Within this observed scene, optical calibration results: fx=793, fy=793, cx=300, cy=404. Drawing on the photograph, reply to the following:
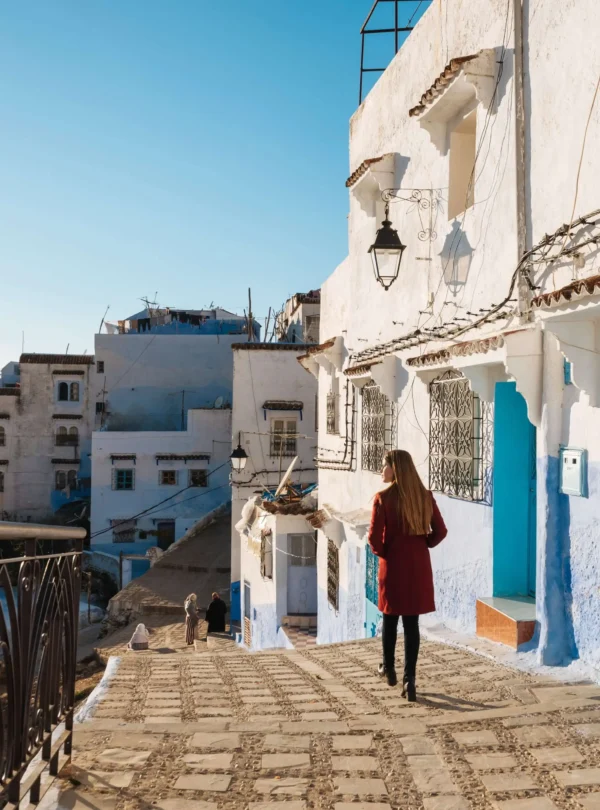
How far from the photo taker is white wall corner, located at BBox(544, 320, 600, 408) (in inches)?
216

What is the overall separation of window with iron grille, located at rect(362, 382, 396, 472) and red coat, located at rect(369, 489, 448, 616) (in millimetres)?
5065

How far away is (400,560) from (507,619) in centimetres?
168

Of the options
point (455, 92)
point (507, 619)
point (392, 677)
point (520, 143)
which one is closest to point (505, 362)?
point (520, 143)

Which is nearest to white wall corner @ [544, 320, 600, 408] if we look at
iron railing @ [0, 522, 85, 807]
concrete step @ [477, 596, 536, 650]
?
concrete step @ [477, 596, 536, 650]

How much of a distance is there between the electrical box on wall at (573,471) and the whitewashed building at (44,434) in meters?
34.7

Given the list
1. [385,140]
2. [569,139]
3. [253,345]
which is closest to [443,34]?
[385,140]

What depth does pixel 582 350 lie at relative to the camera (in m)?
5.52

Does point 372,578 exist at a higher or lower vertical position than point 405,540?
lower

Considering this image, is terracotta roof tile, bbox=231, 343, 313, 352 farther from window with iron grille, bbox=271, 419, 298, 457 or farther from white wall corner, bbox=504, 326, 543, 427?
white wall corner, bbox=504, 326, 543, 427

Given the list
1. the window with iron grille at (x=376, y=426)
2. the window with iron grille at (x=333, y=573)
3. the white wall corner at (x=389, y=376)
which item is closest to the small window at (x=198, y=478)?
the window with iron grille at (x=333, y=573)

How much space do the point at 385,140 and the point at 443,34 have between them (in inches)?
94.2

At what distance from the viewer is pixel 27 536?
2885 millimetres

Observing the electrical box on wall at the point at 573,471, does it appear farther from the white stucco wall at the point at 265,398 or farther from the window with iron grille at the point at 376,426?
the white stucco wall at the point at 265,398

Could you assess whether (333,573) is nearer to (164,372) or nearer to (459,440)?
(459,440)
